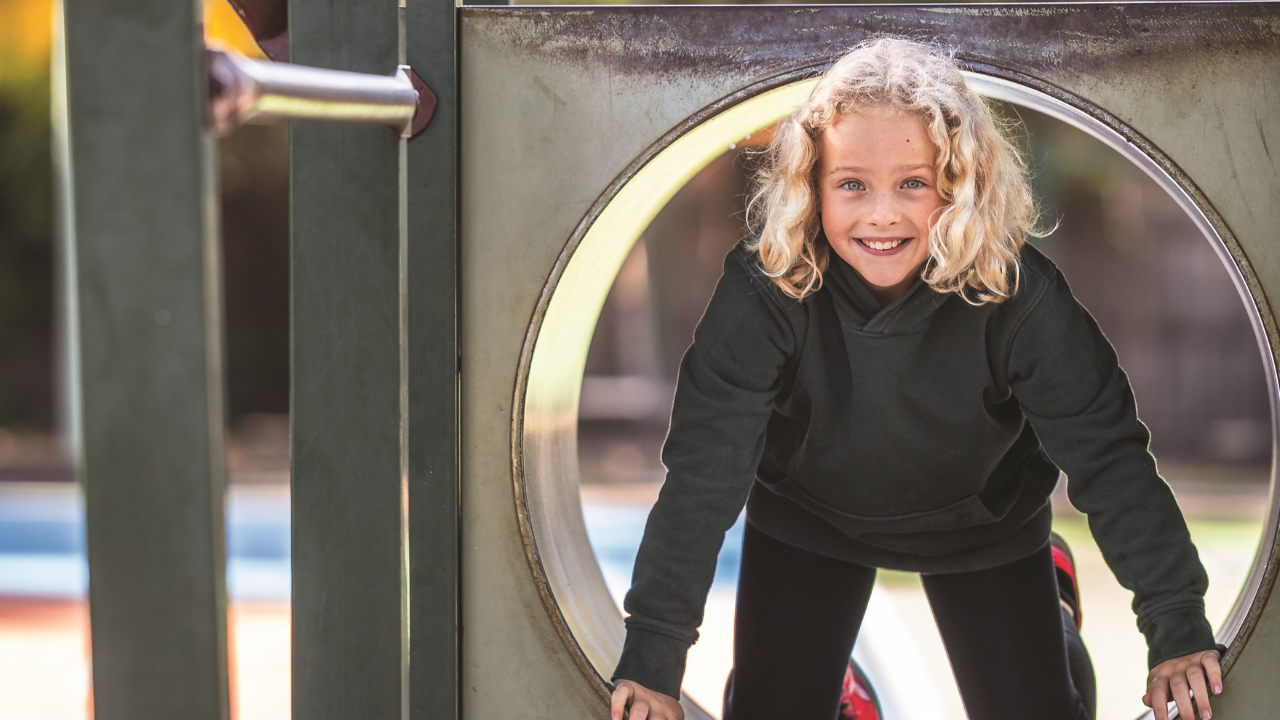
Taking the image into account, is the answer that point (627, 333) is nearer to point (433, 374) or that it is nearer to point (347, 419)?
point (433, 374)

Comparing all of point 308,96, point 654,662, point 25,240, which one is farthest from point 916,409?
point 25,240

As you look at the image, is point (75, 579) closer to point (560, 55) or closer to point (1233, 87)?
point (560, 55)

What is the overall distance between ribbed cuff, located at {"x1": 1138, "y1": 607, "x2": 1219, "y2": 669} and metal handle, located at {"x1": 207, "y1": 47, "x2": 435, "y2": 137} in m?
1.23

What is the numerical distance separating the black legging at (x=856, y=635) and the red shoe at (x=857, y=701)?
0.80 feet

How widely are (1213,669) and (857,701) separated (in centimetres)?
82

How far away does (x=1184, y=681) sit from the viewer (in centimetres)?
157

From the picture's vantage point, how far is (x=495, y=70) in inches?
65.7

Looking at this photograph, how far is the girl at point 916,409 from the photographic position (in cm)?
157

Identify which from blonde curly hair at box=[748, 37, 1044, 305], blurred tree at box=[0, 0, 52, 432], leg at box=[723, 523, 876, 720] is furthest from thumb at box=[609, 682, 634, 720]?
blurred tree at box=[0, 0, 52, 432]

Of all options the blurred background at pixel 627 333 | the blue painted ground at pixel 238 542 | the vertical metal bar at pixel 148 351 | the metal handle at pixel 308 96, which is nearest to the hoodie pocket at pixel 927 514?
the metal handle at pixel 308 96

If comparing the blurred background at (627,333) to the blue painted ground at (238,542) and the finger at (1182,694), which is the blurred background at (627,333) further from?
the finger at (1182,694)

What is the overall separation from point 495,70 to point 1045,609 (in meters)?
1.26

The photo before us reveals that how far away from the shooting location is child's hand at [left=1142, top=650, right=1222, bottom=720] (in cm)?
155

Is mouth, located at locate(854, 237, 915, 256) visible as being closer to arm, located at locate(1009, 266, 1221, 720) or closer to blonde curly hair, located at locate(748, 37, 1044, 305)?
blonde curly hair, located at locate(748, 37, 1044, 305)
